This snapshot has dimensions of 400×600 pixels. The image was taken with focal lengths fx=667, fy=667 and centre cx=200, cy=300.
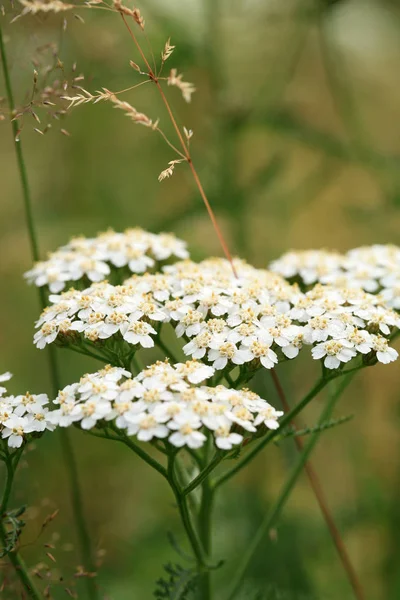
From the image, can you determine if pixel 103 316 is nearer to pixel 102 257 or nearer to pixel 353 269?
pixel 102 257

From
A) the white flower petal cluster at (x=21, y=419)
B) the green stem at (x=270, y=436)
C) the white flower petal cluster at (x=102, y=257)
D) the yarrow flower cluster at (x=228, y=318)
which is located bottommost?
the green stem at (x=270, y=436)

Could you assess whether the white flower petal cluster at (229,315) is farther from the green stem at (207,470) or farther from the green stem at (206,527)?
the green stem at (206,527)

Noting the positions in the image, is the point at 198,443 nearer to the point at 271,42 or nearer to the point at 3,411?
the point at 3,411

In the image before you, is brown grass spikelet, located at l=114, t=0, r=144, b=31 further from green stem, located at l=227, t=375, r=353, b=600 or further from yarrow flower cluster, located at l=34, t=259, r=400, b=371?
green stem, located at l=227, t=375, r=353, b=600

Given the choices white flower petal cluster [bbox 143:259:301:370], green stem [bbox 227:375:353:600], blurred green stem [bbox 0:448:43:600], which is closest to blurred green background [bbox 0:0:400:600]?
green stem [bbox 227:375:353:600]

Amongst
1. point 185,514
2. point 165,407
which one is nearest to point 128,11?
point 165,407

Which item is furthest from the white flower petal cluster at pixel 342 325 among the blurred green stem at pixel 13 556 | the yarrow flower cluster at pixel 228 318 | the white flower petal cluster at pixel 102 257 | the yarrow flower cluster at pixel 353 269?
the blurred green stem at pixel 13 556

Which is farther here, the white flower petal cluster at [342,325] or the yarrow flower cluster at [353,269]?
the yarrow flower cluster at [353,269]
